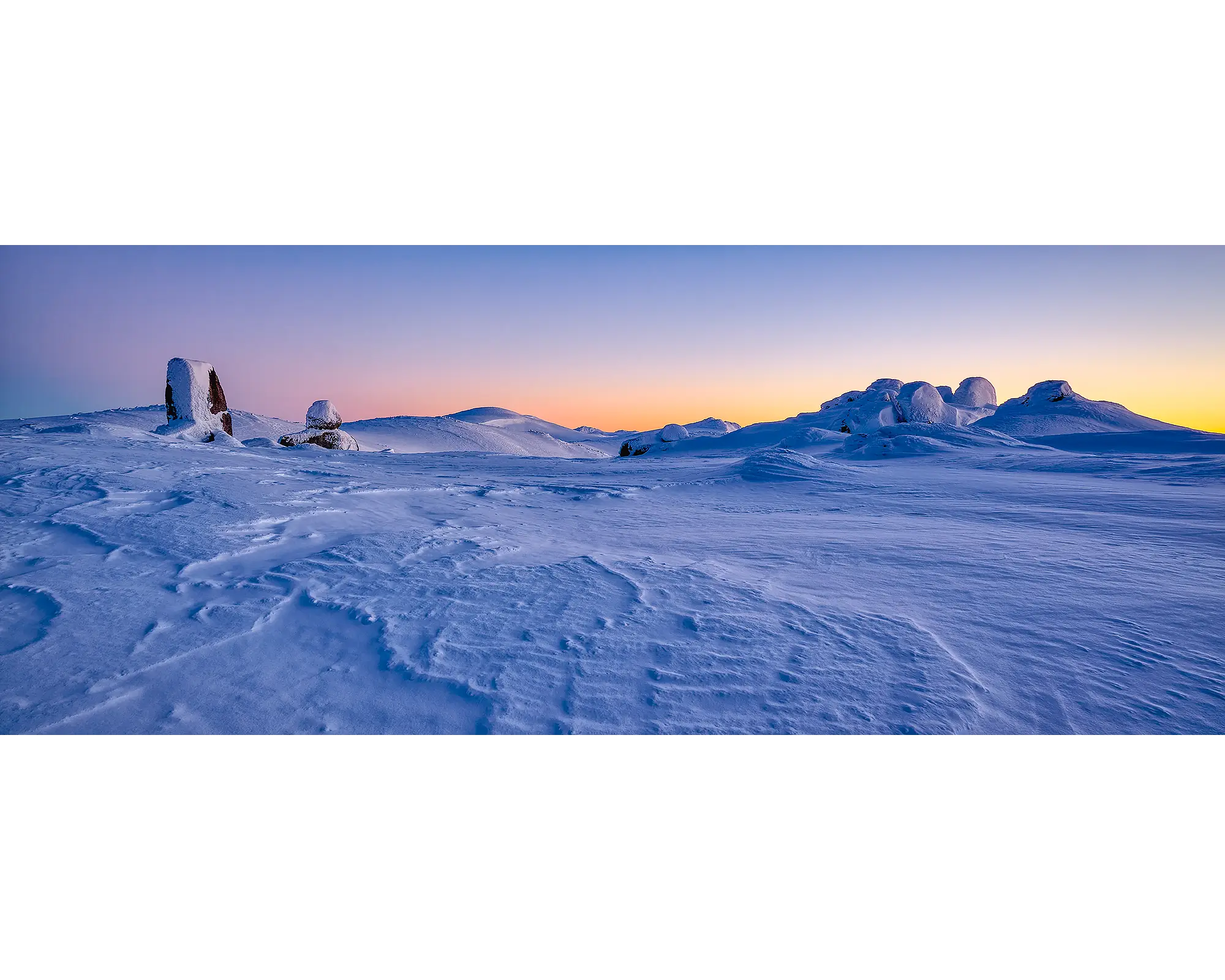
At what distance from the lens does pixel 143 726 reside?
178 centimetres

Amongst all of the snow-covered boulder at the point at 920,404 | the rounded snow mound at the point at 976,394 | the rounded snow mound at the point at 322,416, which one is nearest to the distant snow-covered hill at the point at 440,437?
the rounded snow mound at the point at 322,416

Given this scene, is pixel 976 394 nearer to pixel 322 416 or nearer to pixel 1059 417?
pixel 1059 417

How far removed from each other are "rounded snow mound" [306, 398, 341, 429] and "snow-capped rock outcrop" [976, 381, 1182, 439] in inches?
677

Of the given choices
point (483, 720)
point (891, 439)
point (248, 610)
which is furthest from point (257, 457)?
point (891, 439)

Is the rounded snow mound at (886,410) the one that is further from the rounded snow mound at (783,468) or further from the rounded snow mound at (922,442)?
the rounded snow mound at (783,468)

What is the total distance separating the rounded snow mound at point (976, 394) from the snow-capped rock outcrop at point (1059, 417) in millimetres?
6600

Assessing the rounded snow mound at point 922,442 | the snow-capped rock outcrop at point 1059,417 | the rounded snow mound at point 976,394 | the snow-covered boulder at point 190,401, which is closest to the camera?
the snow-covered boulder at point 190,401

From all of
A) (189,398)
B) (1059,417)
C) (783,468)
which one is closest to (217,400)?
(189,398)

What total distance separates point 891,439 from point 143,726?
11387 millimetres

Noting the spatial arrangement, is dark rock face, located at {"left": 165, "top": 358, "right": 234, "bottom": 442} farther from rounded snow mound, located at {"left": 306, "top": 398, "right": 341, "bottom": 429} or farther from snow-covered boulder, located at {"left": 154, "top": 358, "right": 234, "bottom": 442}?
rounded snow mound, located at {"left": 306, "top": 398, "right": 341, "bottom": 429}

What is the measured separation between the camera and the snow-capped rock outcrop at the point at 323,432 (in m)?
12.3

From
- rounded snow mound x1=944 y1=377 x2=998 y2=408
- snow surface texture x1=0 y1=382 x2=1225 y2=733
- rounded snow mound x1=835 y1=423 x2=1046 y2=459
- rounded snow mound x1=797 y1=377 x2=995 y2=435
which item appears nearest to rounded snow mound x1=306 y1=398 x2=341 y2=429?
snow surface texture x1=0 y1=382 x2=1225 y2=733

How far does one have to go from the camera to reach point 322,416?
13.0 metres

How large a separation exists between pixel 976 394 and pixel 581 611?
87.7 feet
